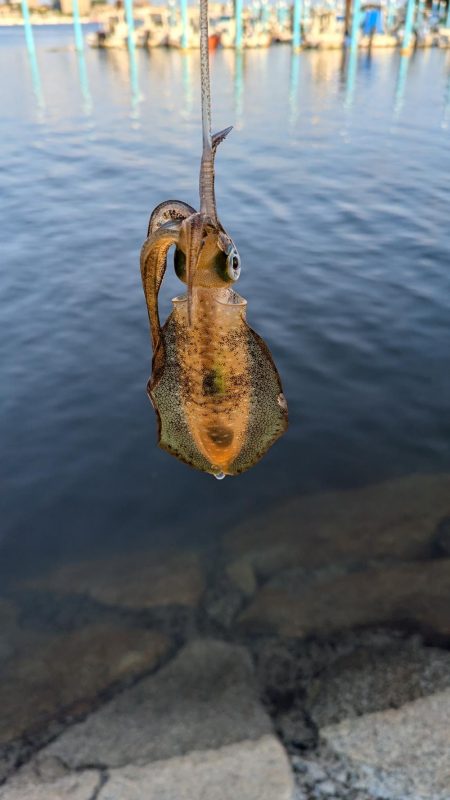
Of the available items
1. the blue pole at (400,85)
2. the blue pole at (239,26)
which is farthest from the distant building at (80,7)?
the blue pole at (400,85)

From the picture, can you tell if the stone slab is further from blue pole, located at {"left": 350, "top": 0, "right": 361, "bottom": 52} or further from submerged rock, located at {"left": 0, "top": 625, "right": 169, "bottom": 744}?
blue pole, located at {"left": 350, "top": 0, "right": 361, "bottom": 52}

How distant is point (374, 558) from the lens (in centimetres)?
759

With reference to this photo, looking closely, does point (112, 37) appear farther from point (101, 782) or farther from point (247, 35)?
point (101, 782)

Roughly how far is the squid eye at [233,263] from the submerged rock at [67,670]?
501 cm

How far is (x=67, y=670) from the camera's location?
6.47 m

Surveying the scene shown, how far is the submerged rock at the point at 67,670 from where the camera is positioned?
6031 millimetres

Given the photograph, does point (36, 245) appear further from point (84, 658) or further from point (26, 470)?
point (84, 658)

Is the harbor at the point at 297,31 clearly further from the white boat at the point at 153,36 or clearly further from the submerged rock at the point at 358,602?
the submerged rock at the point at 358,602

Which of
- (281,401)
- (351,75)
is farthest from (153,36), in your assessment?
(281,401)

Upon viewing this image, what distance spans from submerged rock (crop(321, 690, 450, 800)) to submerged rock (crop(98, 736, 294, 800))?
1.79ft

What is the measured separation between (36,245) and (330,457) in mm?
11088

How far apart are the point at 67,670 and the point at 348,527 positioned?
3.79 metres

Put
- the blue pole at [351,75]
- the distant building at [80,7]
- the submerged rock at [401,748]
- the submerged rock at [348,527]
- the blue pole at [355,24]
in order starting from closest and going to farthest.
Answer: the submerged rock at [401,748], the submerged rock at [348,527], the blue pole at [351,75], the blue pole at [355,24], the distant building at [80,7]

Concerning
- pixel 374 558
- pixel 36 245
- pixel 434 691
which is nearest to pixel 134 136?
pixel 36 245
